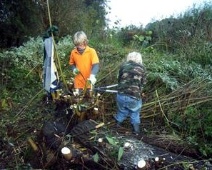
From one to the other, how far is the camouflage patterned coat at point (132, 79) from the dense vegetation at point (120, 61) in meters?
0.65

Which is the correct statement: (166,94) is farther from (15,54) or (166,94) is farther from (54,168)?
(15,54)

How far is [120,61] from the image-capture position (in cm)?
862

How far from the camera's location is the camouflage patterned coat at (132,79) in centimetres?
551

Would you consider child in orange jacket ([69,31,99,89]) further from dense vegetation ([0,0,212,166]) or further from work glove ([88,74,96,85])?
dense vegetation ([0,0,212,166])

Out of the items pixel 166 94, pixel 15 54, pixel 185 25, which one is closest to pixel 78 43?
pixel 166 94

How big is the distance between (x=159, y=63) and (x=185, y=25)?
383cm

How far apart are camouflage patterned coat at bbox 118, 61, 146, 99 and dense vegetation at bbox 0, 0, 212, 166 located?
65 cm

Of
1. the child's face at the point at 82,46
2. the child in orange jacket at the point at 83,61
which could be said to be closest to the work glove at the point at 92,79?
the child in orange jacket at the point at 83,61

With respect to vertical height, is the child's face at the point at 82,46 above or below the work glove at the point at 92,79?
above

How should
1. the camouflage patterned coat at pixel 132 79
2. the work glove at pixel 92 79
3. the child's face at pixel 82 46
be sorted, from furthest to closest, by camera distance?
the child's face at pixel 82 46 → the work glove at pixel 92 79 → the camouflage patterned coat at pixel 132 79

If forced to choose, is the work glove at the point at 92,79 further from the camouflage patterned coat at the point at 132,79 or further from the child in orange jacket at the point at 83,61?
the camouflage patterned coat at the point at 132,79

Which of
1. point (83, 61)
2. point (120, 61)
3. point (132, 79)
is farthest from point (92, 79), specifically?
point (120, 61)

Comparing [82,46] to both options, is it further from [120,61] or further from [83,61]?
[120,61]

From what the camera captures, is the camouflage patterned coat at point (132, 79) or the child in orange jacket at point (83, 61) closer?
the camouflage patterned coat at point (132, 79)
